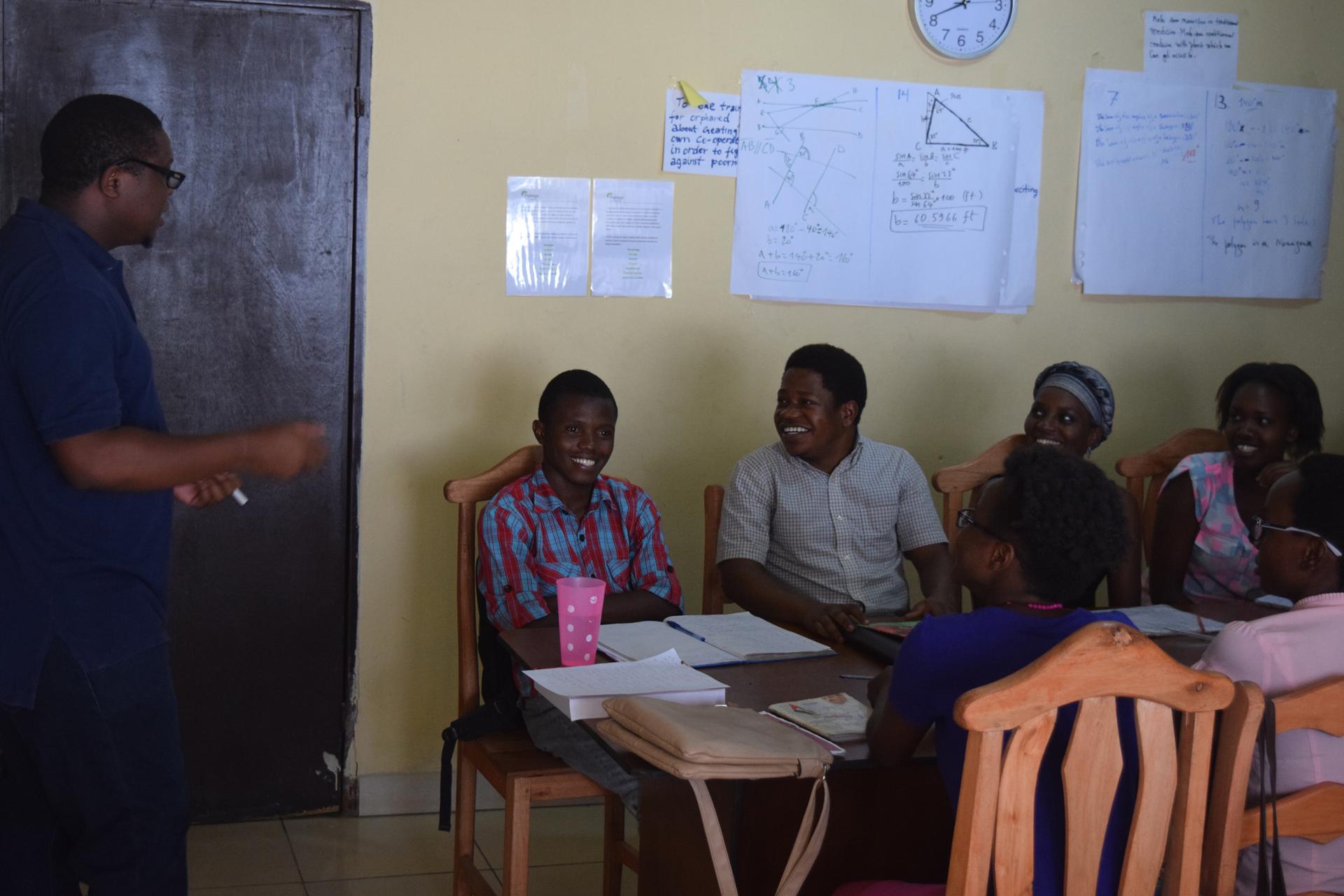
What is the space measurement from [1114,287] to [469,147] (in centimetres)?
184

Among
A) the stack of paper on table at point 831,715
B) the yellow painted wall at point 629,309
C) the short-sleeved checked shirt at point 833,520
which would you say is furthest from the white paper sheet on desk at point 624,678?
the yellow painted wall at point 629,309

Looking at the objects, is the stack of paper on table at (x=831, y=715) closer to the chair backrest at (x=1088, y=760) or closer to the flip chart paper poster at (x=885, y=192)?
the chair backrest at (x=1088, y=760)

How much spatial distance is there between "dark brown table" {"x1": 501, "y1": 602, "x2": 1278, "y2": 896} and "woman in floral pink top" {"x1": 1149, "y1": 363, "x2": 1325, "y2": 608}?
98 centimetres

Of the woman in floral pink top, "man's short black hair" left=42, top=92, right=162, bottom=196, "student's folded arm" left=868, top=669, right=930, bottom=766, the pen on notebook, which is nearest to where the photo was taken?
"student's folded arm" left=868, top=669, right=930, bottom=766

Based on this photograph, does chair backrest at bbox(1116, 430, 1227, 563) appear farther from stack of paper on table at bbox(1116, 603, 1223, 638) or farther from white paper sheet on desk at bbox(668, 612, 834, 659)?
white paper sheet on desk at bbox(668, 612, 834, 659)

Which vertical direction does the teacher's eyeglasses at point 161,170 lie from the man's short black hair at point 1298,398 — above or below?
above

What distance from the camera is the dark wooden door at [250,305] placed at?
293 cm

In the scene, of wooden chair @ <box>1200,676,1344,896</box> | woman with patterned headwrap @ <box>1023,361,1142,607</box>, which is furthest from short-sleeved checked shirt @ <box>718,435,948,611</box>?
wooden chair @ <box>1200,676,1344,896</box>

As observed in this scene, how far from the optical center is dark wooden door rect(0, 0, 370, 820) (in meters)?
2.93

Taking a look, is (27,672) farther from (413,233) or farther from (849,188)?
(849,188)

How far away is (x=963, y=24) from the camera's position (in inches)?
136

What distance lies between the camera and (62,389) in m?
1.68

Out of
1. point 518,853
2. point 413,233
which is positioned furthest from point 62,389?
point 413,233

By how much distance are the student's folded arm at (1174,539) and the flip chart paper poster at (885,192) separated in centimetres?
77
